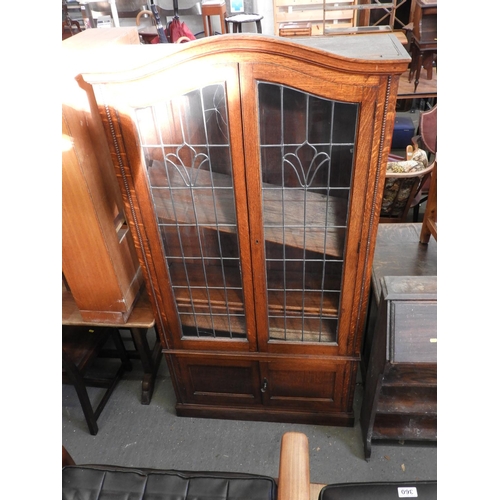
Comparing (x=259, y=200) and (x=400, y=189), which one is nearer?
(x=259, y=200)

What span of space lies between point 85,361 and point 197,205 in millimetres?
1081

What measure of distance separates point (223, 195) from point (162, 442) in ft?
4.57

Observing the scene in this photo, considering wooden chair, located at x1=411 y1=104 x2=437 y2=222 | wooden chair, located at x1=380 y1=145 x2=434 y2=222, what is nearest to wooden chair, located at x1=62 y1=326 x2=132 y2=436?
wooden chair, located at x1=380 y1=145 x2=434 y2=222

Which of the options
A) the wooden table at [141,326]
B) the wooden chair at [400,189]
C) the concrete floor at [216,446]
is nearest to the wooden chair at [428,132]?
the wooden chair at [400,189]

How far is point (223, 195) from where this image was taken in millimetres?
1534

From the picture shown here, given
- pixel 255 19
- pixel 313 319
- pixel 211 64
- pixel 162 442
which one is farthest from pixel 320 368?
pixel 255 19

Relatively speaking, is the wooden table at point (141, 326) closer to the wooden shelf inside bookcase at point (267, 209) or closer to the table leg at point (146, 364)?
the table leg at point (146, 364)

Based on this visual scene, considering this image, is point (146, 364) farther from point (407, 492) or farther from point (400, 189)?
point (400, 189)

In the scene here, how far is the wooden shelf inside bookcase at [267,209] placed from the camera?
150 cm

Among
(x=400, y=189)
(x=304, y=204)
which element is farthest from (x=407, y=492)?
(x=400, y=189)

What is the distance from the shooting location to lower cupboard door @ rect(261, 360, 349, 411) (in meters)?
1.94

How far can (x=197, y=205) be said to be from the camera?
157 centimetres

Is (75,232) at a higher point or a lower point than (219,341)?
higher

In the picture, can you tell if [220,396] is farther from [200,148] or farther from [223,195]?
[200,148]
